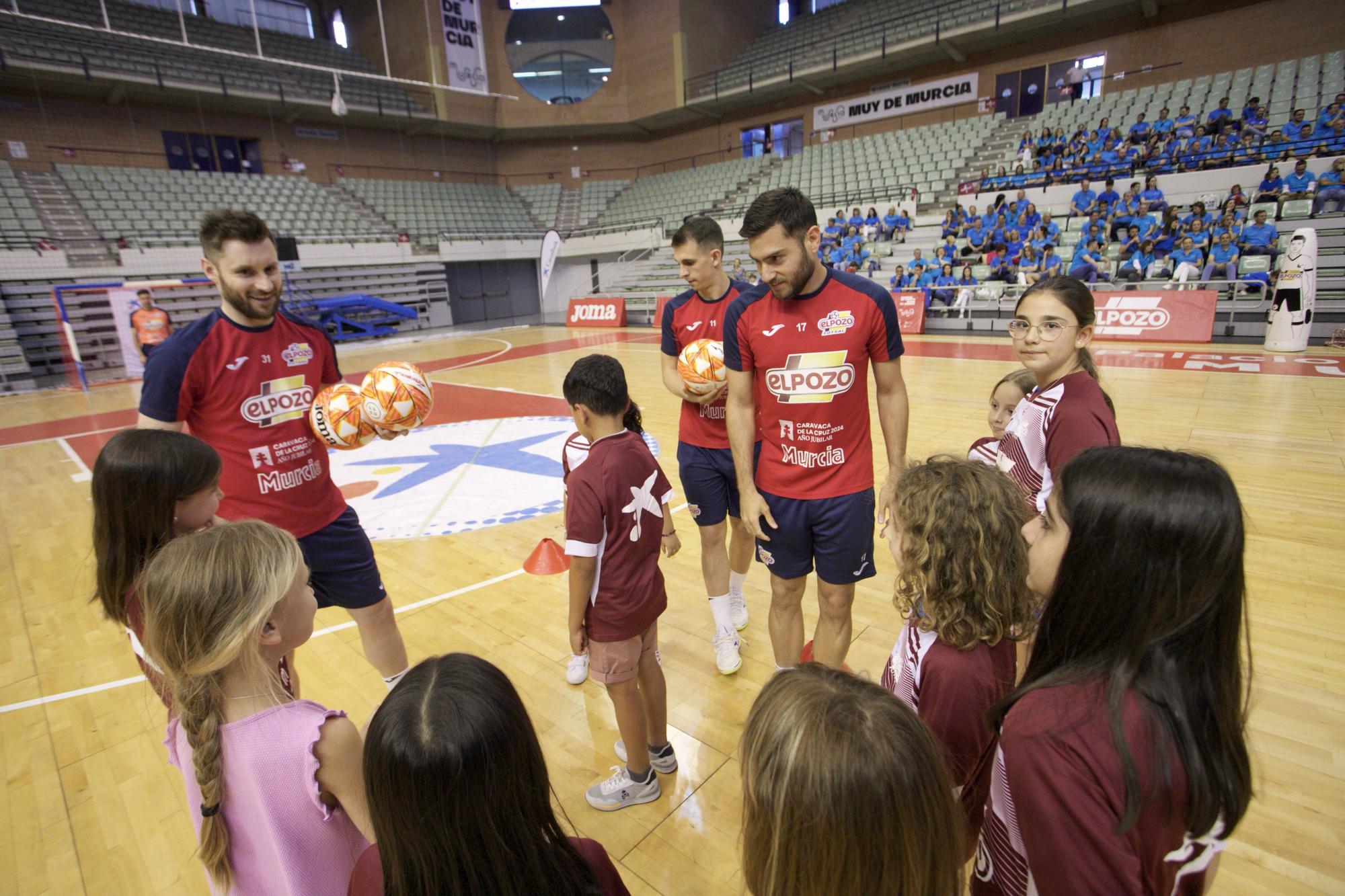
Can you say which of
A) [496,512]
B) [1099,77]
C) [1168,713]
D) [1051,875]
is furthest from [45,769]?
[1099,77]

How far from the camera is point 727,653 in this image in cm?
309

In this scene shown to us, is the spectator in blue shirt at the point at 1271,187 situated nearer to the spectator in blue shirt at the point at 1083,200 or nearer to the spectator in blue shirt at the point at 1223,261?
the spectator in blue shirt at the point at 1223,261

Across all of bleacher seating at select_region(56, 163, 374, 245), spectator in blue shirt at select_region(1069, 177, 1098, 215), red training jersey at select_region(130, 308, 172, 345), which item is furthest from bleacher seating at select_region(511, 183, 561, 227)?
spectator in blue shirt at select_region(1069, 177, 1098, 215)

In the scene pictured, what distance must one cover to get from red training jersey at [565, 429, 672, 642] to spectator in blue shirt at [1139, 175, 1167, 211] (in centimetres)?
1514

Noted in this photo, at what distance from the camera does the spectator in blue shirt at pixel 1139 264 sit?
37.5ft

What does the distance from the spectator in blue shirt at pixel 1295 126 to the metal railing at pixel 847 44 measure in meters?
6.12

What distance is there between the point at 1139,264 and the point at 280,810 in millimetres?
14201

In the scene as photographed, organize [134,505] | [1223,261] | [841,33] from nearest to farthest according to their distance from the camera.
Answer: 1. [134,505]
2. [1223,261]
3. [841,33]

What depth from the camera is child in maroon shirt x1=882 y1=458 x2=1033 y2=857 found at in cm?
133

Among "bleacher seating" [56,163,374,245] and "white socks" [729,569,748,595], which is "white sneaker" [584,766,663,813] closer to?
"white socks" [729,569,748,595]

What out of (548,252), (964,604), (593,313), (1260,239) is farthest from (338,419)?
(548,252)

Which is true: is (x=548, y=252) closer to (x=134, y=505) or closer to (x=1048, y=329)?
(x=1048, y=329)

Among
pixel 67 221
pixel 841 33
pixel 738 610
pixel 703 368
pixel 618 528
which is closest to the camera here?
pixel 618 528

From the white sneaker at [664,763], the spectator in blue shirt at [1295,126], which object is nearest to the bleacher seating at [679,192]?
the spectator in blue shirt at [1295,126]
